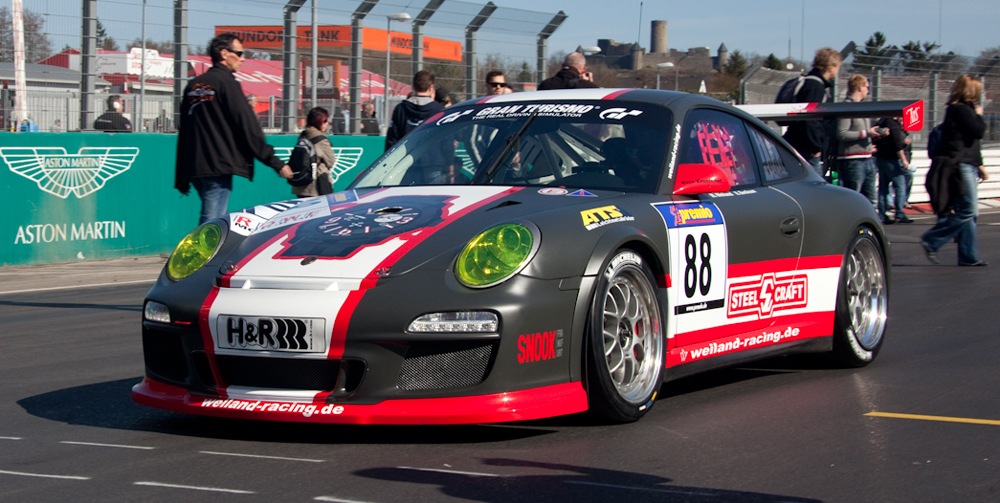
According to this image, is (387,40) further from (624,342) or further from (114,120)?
(624,342)

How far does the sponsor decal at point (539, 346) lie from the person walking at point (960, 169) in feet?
23.6

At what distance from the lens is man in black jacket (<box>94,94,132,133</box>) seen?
448 inches

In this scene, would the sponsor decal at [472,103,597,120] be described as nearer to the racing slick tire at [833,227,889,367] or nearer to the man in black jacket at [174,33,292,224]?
the racing slick tire at [833,227,889,367]

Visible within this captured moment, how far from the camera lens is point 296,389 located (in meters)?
3.96

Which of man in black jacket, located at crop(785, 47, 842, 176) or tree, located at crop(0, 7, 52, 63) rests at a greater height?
tree, located at crop(0, 7, 52, 63)

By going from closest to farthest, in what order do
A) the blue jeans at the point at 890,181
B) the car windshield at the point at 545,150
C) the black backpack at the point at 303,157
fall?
the car windshield at the point at 545,150, the black backpack at the point at 303,157, the blue jeans at the point at 890,181

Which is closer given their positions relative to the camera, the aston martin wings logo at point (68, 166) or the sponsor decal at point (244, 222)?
the sponsor decal at point (244, 222)

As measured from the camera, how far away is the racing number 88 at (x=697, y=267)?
4.68 meters

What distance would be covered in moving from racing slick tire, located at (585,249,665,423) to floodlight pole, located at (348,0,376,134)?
32.7 feet

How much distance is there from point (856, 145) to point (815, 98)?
230cm

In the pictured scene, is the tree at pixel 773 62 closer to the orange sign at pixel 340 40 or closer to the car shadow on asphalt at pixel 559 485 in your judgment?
the orange sign at pixel 340 40

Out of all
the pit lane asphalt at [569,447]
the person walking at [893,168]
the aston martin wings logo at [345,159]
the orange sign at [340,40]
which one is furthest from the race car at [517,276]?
the person walking at [893,168]

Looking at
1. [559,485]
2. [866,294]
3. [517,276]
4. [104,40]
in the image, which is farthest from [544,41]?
[559,485]

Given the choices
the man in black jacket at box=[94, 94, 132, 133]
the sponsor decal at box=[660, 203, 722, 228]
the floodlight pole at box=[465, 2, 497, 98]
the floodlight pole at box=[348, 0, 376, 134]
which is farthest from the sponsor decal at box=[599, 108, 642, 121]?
the floodlight pole at box=[465, 2, 497, 98]
